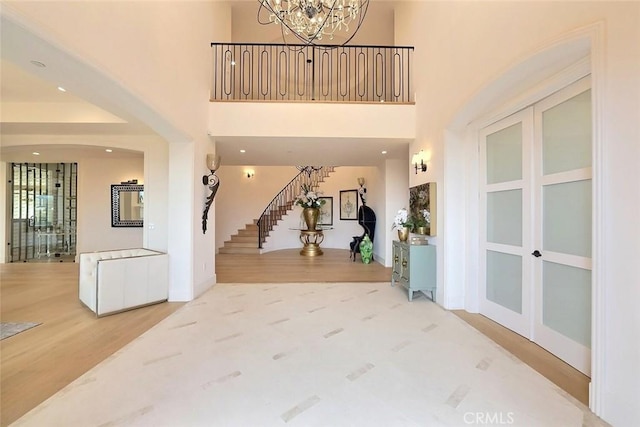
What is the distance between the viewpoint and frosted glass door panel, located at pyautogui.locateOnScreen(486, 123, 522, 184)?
3.12m

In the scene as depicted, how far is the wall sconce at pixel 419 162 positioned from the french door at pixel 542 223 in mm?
969

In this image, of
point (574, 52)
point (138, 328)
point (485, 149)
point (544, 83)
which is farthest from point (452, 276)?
point (138, 328)

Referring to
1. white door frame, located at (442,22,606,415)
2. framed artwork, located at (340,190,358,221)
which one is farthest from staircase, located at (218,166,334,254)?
white door frame, located at (442,22,606,415)

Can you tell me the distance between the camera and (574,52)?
6.96 feet

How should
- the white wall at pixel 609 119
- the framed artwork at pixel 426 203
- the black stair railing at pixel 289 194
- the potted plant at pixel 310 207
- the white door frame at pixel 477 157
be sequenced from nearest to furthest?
the white wall at pixel 609 119 < the white door frame at pixel 477 157 < the framed artwork at pixel 426 203 < the potted plant at pixel 310 207 < the black stair railing at pixel 289 194

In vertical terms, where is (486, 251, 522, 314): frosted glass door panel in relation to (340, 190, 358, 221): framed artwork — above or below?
below

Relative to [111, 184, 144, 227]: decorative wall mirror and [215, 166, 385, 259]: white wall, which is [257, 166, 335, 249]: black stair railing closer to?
[215, 166, 385, 259]: white wall

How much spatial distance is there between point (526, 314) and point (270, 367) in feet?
8.99

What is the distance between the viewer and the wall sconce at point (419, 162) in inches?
179

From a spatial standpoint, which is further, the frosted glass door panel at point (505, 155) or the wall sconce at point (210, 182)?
the wall sconce at point (210, 182)

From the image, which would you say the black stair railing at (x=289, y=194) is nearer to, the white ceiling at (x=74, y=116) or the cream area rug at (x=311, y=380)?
the white ceiling at (x=74, y=116)

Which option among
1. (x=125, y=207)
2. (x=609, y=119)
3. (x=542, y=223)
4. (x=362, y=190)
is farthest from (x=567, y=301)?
(x=125, y=207)

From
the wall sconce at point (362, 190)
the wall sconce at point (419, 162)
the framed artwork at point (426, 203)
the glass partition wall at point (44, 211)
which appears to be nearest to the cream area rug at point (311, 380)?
the framed artwork at point (426, 203)

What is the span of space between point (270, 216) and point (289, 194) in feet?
4.20
